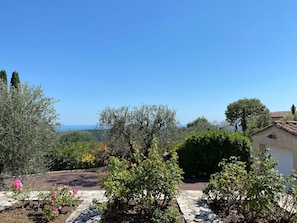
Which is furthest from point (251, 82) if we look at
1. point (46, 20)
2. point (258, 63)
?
point (46, 20)

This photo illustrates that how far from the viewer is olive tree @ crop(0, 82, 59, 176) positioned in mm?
6711

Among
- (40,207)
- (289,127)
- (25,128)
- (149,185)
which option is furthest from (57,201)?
(289,127)

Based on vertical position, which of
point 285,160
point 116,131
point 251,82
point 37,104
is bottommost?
point 285,160

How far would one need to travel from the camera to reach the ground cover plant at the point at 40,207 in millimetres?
6012

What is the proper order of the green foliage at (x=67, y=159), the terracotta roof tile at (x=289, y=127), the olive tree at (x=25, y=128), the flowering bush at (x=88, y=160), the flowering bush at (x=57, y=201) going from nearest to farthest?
the flowering bush at (x=57, y=201) < the olive tree at (x=25, y=128) < the terracotta roof tile at (x=289, y=127) < the green foliage at (x=67, y=159) < the flowering bush at (x=88, y=160)

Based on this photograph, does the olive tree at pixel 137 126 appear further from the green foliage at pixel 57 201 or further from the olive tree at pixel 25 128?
the green foliage at pixel 57 201

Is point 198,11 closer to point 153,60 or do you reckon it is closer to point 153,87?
point 153,60

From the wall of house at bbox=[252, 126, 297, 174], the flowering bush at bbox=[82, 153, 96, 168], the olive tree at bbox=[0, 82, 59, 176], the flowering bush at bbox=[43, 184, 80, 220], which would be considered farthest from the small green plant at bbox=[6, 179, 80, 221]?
the flowering bush at bbox=[82, 153, 96, 168]

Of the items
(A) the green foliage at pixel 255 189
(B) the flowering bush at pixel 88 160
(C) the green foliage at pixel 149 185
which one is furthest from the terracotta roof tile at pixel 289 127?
(B) the flowering bush at pixel 88 160

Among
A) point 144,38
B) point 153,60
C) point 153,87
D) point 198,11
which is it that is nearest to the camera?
point 198,11

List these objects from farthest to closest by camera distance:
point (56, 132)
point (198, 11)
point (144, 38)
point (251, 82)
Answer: point (251, 82) → point (144, 38) → point (198, 11) → point (56, 132)

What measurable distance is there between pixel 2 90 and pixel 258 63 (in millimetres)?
14957

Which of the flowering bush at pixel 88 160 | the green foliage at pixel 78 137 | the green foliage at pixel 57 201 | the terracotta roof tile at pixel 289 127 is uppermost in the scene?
the terracotta roof tile at pixel 289 127

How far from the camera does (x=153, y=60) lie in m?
18.2
